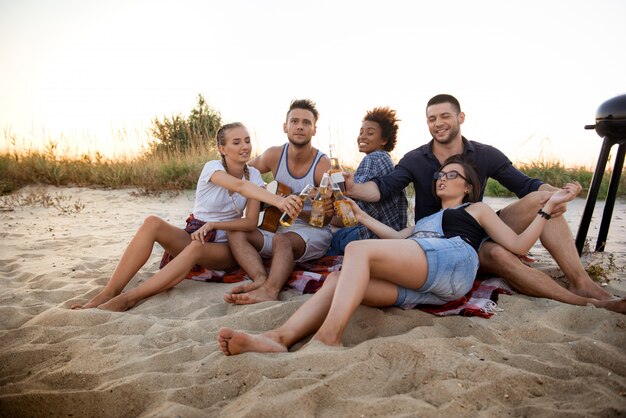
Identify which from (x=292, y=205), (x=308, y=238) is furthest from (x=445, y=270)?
(x=308, y=238)

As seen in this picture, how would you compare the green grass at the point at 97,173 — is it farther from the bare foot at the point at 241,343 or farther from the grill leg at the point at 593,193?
the bare foot at the point at 241,343

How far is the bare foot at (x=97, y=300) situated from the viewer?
Answer: 11.7 feet

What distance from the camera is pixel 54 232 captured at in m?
6.31

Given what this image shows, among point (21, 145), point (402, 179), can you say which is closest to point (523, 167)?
point (402, 179)

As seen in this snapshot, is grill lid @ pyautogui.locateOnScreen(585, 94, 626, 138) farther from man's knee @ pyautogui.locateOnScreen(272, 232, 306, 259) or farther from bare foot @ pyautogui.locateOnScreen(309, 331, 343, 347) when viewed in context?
bare foot @ pyautogui.locateOnScreen(309, 331, 343, 347)

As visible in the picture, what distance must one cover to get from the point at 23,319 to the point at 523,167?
844cm

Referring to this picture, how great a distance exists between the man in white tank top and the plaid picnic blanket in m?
0.10

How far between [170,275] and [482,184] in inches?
99.9

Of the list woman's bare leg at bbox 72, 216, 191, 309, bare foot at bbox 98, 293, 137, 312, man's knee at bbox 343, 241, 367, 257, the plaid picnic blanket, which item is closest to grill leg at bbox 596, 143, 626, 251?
the plaid picnic blanket

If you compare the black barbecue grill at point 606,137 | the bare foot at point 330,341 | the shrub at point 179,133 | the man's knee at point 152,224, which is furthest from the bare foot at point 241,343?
the shrub at point 179,133

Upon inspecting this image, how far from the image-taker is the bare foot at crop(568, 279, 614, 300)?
346 centimetres

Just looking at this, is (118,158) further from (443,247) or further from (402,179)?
(443,247)

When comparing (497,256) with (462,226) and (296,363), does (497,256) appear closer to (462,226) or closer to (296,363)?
(462,226)

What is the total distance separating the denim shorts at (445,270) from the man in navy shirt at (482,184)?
25.0 inches
